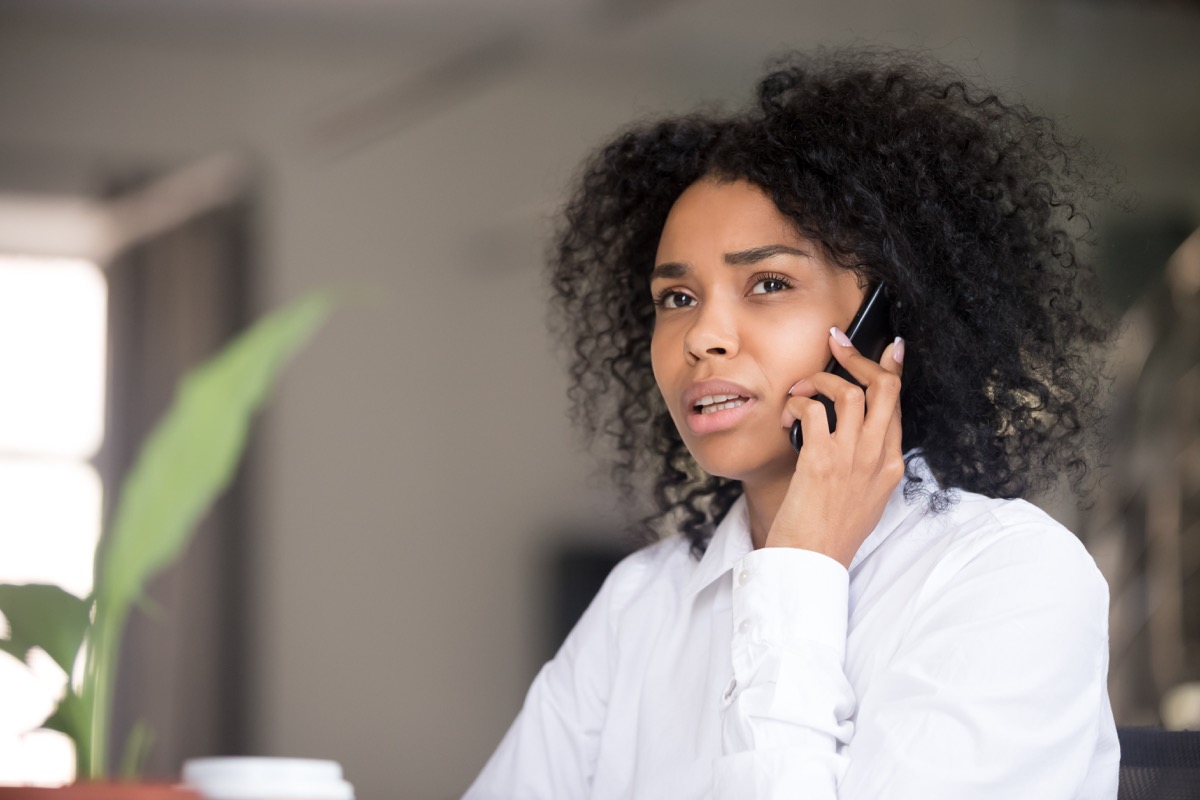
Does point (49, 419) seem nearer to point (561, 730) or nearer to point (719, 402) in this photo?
point (561, 730)

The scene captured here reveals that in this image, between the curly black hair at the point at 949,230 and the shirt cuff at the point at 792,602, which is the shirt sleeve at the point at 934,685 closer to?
the shirt cuff at the point at 792,602

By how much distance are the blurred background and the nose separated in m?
2.90

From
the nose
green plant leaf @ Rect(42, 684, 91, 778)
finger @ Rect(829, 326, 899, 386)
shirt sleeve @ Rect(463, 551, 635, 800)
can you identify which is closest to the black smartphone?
finger @ Rect(829, 326, 899, 386)

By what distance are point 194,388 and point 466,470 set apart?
4112 mm

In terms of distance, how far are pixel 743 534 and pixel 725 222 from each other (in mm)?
368

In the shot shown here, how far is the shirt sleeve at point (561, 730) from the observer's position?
156 cm

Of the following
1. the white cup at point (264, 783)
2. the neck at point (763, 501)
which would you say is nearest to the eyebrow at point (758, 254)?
the neck at point (763, 501)

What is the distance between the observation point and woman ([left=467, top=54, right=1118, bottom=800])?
3.79 feet

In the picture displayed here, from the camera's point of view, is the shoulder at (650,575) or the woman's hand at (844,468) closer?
the woman's hand at (844,468)

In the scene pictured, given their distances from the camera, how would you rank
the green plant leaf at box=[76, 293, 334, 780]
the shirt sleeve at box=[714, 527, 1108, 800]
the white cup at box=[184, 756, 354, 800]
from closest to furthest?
the green plant leaf at box=[76, 293, 334, 780], the white cup at box=[184, 756, 354, 800], the shirt sleeve at box=[714, 527, 1108, 800]

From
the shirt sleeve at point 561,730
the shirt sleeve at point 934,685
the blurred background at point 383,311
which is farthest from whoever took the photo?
the blurred background at point 383,311

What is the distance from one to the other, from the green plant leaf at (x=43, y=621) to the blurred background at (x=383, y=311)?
368 cm

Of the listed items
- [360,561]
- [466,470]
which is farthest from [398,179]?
[360,561]

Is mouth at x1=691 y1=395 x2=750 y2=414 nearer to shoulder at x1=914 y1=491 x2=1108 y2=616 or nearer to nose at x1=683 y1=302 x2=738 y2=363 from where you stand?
nose at x1=683 y1=302 x2=738 y2=363
